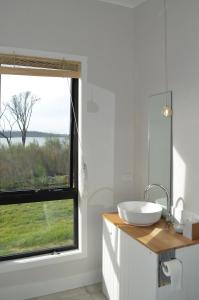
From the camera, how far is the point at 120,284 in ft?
7.45

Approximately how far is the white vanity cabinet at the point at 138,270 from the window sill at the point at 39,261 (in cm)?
41

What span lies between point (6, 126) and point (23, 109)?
22 centimetres

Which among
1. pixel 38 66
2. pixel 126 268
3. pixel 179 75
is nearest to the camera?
pixel 126 268

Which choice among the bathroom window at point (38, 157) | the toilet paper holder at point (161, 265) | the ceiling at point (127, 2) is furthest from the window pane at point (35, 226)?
the ceiling at point (127, 2)

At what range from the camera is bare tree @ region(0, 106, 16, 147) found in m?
2.51

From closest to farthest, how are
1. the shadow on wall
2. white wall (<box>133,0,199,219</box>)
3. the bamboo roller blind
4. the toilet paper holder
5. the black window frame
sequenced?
1. the toilet paper holder
2. white wall (<box>133,0,199,219</box>)
3. the bamboo roller blind
4. the black window frame
5. the shadow on wall

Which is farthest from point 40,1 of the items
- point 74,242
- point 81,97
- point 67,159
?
point 74,242

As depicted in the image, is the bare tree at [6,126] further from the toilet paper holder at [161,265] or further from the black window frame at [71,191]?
the toilet paper holder at [161,265]

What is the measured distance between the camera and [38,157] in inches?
105

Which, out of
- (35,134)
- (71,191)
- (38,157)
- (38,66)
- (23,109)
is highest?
(38,66)

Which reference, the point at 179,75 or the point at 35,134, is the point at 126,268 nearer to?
the point at 35,134

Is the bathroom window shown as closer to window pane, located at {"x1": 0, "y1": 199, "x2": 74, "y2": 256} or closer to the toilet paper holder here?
window pane, located at {"x1": 0, "y1": 199, "x2": 74, "y2": 256}

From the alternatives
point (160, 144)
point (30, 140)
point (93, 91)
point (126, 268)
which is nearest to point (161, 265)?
point (126, 268)

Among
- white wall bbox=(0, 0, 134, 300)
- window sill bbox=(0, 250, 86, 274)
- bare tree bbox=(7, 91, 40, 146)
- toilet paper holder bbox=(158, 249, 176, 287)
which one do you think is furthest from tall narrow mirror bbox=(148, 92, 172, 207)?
bare tree bbox=(7, 91, 40, 146)
